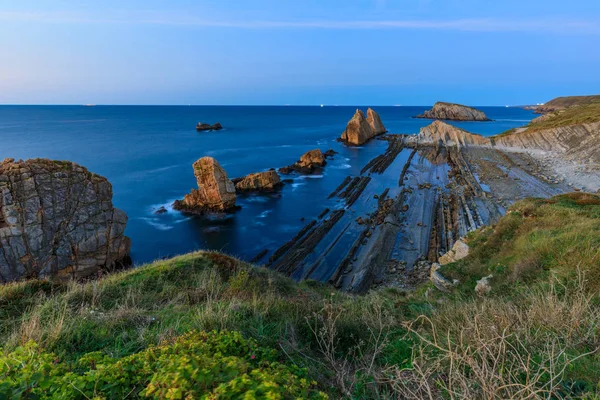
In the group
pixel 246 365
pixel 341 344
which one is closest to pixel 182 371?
pixel 246 365

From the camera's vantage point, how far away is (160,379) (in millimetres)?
2881

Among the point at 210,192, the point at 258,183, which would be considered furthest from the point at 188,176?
the point at 210,192

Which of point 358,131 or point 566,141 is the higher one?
point 358,131

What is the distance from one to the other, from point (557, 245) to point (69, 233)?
2539 centimetres

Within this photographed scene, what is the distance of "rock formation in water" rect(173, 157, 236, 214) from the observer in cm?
3228

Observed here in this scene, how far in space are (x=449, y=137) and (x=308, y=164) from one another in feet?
131

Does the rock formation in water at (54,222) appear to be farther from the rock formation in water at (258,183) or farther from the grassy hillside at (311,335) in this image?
the rock formation in water at (258,183)

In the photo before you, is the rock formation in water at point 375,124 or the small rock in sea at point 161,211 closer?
the small rock in sea at point 161,211

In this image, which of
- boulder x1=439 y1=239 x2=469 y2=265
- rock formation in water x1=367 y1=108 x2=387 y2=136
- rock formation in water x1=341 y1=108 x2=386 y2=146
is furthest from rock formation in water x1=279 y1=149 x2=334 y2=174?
rock formation in water x1=367 y1=108 x2=387 y2=136

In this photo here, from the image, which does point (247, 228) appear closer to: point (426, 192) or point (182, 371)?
point (426, 192)

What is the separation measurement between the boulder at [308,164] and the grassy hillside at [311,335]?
39.1 m

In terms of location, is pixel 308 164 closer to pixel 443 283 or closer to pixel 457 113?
pixel 443 283

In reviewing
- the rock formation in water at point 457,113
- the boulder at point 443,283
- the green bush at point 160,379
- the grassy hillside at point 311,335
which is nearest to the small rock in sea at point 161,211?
the grassy hillside at point 311,335

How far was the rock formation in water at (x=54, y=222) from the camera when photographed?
17891mm
